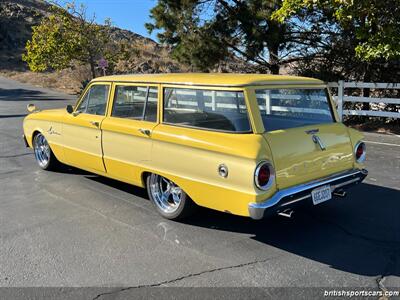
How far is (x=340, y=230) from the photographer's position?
4.66 metres

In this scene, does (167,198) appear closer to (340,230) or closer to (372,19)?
(340,230)

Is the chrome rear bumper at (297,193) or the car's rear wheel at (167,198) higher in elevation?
the chrome rear bumper at (297,193)

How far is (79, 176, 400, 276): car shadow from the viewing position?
3.96m

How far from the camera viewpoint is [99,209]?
5387 mm

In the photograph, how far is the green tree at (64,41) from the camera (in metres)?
28.4

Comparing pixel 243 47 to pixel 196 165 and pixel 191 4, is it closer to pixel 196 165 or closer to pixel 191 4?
pixel 191 4

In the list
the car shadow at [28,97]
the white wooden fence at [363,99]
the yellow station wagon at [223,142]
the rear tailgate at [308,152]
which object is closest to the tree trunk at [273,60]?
the white wooden fence at [363,99]

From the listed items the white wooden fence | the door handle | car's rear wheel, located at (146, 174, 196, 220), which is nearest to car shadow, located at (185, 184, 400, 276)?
car's rear wheel, located at (146, 174, 196, 220)

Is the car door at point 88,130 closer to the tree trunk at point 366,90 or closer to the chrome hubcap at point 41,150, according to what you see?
the chrome hubcap at point 41,150

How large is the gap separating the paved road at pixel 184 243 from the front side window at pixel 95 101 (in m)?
1.08

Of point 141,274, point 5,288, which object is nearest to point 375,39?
point 141,274

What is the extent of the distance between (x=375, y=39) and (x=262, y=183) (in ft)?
27.8

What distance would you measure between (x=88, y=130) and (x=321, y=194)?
308 cm

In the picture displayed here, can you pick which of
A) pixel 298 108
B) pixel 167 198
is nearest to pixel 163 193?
pixel 167 198
